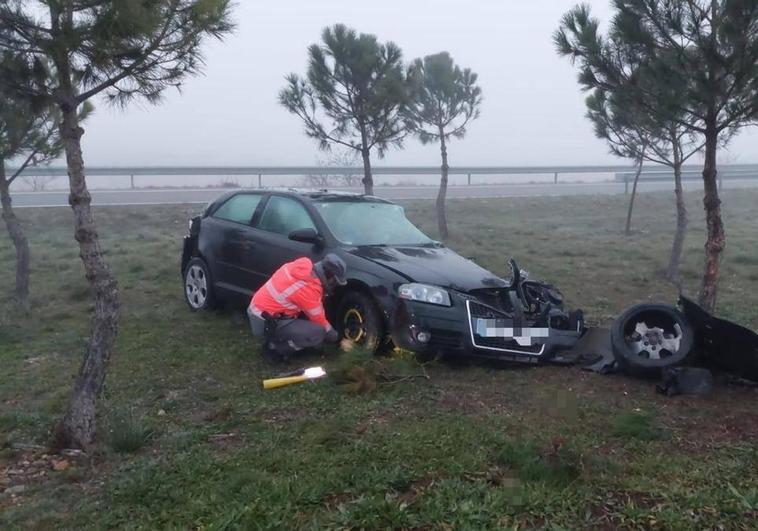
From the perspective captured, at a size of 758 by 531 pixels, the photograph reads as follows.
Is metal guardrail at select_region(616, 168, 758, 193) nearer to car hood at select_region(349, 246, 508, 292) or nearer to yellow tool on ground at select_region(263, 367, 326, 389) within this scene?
car hood at select_region(349, 246, 508, 292)

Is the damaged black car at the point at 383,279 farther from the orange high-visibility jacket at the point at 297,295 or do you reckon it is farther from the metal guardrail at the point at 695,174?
the metal guardrail at the point at 695,174

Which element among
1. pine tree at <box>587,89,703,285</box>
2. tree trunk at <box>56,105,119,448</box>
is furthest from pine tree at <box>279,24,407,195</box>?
tree trunk at <box>56,105,119,448</box>

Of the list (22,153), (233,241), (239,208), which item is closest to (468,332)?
(233,241)

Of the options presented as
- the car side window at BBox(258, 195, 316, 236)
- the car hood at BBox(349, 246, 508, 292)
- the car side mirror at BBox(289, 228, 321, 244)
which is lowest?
the car hood at BBox(349, 246, 508, 292)

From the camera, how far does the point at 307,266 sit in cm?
751

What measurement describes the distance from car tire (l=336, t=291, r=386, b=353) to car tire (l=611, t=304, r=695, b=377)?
195cm

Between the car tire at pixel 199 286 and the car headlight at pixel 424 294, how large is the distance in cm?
311

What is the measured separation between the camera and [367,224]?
8922 mm

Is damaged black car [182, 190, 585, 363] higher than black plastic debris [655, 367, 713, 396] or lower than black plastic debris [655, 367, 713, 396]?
higher

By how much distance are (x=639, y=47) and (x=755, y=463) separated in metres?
4.37

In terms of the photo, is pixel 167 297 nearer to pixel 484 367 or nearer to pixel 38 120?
pixel 38 120

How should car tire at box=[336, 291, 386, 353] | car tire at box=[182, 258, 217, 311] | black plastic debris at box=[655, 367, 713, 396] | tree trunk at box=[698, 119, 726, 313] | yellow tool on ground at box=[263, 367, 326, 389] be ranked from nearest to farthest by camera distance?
black plastic debris at box=[655, 367, 713, 396]
yellow tool on ground at box=[263, 367, 326, 389]
car tire at box=[336, 291, 386, 353]
tree trunk at box=[698, 119, 726, 313]
car tire at box=[182, 258, 217, 311]

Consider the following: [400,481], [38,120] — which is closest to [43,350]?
[38,120]

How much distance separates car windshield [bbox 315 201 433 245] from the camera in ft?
28.3
